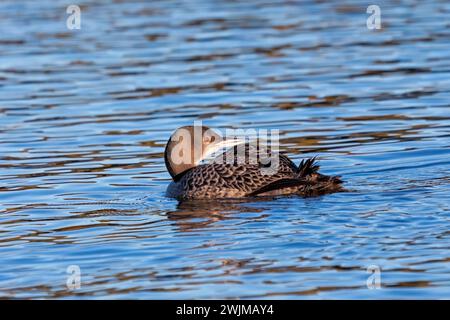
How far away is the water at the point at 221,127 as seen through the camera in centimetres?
782

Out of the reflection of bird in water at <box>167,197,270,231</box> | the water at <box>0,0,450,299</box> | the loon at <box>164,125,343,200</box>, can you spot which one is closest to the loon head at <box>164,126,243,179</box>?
the loon at <box>164,125,343,200</box>

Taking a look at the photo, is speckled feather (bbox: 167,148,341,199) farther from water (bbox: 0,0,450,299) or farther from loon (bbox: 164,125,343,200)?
water (bbox: 0,0,450,299)

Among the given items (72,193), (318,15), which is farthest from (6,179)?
(318,15)

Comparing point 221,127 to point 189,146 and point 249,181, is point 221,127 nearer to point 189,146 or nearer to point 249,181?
point 189,146

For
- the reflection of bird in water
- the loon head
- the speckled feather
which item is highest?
the loon head

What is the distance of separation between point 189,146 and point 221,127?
8.69ft

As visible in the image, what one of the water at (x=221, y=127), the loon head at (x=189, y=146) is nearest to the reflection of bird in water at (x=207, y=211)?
the water at (x=221, y=127)

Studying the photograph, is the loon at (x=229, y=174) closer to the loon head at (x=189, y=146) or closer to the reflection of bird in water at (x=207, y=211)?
the loon head at (x=189, y=146)

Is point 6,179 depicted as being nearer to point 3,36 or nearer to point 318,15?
point 3,36

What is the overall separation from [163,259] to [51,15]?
1555cm

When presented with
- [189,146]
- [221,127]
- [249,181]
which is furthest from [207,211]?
[221,127]

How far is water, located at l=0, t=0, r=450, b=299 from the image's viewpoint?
25.7 ft

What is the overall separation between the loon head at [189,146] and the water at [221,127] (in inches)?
12.4

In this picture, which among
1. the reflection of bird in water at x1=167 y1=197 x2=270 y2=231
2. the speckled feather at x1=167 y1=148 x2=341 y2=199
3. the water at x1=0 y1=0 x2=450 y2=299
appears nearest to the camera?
the water at x1=0 y1=0 x2=450 y2=299
